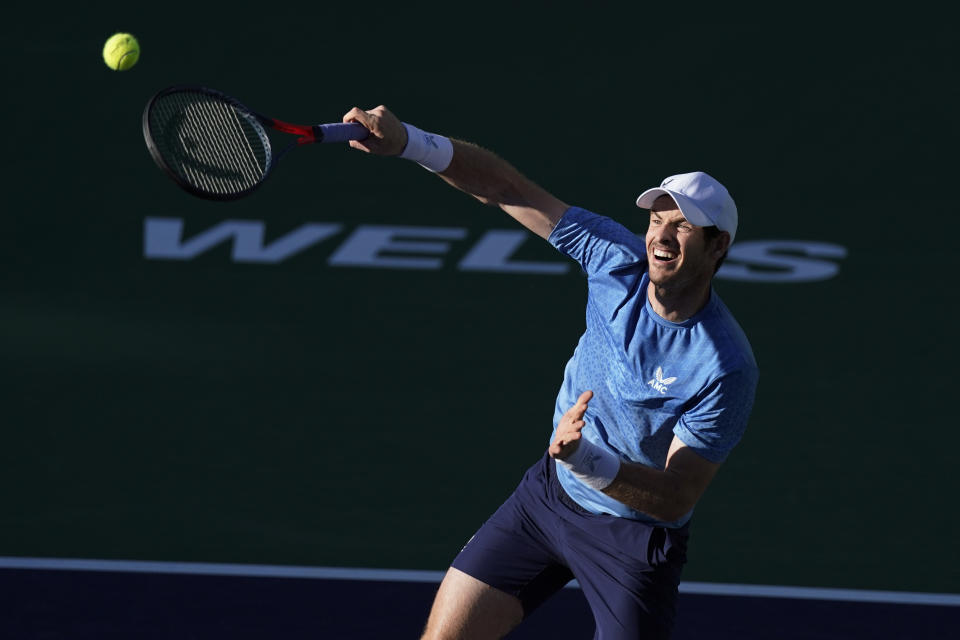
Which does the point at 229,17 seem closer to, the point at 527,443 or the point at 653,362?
the point at 527,443

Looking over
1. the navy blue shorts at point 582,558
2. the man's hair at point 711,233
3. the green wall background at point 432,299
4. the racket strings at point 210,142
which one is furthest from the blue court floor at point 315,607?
the man's hair at point 711,233

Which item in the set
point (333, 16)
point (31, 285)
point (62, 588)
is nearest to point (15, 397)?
point (31, 285)

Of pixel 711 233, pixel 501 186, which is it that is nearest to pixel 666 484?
pixel 711 233

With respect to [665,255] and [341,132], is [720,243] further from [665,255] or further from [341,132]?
[341,132]

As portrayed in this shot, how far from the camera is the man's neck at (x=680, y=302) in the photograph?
579cm

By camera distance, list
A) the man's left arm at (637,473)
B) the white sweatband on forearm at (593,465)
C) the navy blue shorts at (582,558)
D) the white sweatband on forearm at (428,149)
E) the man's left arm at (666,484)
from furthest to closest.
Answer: the white sweatband on forearm at (428,149)
the navy blue shorts at (582,558)
the man's left arm at (666,484)
the white sweatband on forearm at (593,465)
the man's left arm at (637,473)

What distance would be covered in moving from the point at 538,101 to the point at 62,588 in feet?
19.9

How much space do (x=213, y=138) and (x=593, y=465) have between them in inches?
75.4

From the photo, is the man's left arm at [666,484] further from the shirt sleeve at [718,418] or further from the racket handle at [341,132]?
the racket handle at [341,132]

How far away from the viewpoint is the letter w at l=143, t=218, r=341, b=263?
10820mm

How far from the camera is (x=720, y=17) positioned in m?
13.3

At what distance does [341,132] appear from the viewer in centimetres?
598

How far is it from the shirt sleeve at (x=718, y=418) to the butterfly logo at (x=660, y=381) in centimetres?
13

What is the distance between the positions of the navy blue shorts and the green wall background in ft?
5.97
